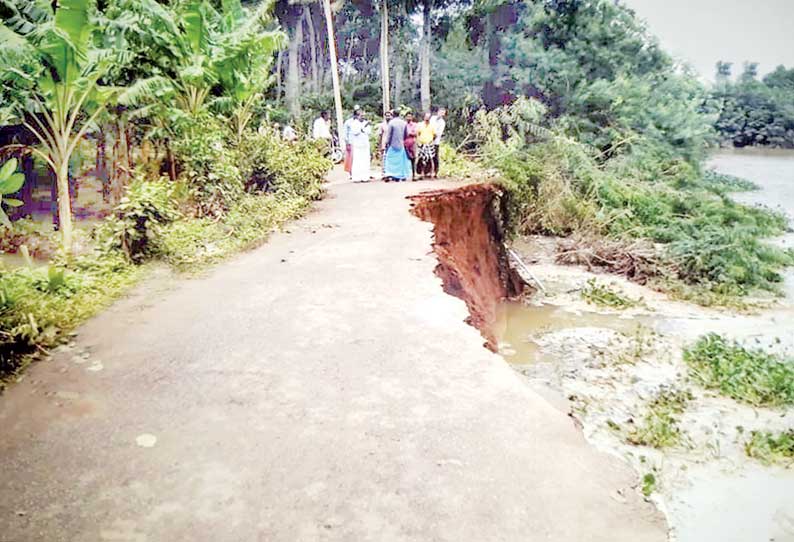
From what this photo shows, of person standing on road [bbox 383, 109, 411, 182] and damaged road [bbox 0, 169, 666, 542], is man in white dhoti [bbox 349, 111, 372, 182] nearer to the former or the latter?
person standing on road [bbox 383, 109, 411, 182]

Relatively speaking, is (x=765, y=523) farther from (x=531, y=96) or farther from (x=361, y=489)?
(x=531, y=96)

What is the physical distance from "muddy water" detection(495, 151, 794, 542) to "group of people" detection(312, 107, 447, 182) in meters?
3.46

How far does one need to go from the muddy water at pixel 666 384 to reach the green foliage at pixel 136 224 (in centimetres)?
500

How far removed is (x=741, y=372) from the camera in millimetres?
7445

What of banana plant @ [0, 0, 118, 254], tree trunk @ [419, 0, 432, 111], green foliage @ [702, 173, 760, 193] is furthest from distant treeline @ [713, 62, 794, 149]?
banana plant @ [0, 0, 118, 254]

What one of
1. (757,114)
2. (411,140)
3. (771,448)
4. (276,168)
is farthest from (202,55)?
(757,114)

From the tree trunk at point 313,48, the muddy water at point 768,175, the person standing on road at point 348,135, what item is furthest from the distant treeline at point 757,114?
the person standing on road at point 348,135

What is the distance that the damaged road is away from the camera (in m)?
2.70

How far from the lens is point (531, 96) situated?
2291 centimetres

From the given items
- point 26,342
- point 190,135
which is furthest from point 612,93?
point 26,342

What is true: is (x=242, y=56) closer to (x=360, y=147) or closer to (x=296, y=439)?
(x=360, y=147)

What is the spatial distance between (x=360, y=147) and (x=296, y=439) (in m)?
11.5

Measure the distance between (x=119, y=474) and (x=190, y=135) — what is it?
25.9ft

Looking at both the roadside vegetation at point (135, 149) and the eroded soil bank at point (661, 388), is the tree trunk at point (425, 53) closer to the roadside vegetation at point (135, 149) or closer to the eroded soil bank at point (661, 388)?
the roadside vegetation at point (135, 149)
